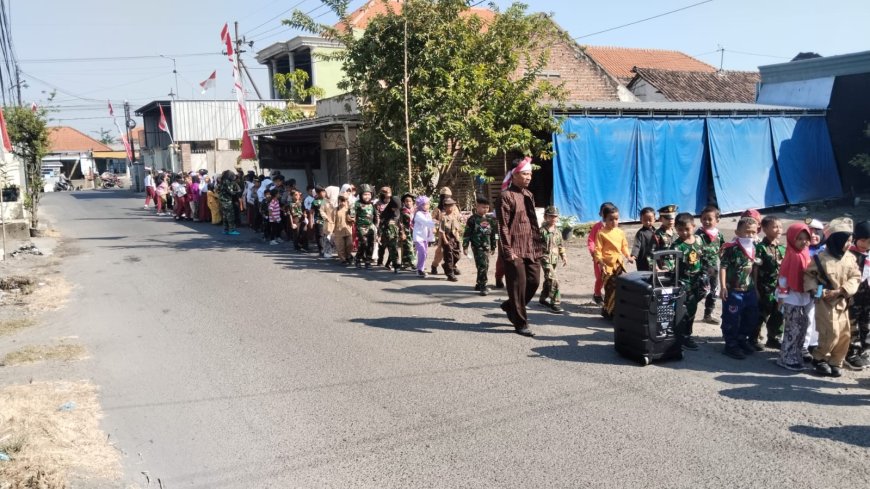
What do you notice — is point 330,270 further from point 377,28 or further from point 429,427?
point 429,427

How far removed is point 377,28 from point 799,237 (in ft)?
31.0

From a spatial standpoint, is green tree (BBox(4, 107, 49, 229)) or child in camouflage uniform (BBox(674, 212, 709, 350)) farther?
green tree (BBox(4, 107, 49, 229))

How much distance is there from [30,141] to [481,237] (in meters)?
14.4

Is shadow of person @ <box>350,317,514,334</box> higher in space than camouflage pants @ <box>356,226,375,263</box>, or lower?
lower

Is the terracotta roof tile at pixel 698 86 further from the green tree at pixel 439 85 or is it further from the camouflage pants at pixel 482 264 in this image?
the camouflage pants at pixel 482 264

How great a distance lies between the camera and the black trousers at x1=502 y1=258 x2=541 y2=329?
23.6 feet

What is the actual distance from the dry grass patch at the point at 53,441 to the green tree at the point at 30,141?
45.9 ft

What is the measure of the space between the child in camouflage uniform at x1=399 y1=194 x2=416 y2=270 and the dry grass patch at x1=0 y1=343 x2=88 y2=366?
560cm

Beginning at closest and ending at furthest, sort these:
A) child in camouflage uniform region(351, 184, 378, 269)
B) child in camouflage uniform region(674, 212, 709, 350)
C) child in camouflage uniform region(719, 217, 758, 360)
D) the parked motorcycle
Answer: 1. child in camouflage uniform region(719, 217, 758, 360)
2. child in camouflage uniform region(674, 212, 709, 350)
3. child in camouflage uniform region(351, 184, 378, 269)
4. the parked motorcycle

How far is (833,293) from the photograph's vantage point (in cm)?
575

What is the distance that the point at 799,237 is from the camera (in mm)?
6059

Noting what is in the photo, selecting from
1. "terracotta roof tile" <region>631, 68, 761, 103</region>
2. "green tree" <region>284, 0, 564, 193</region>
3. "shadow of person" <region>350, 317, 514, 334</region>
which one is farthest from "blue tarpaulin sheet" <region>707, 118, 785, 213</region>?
"shadow of person" <region>350, 317, 514, 334</region>

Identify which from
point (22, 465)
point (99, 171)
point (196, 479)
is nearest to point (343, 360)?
point (196, 479)

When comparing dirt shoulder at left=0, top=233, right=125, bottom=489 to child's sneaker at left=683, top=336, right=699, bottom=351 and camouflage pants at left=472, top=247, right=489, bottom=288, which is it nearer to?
camouflage pants at left=472, top=247, right=489, bottom=288
